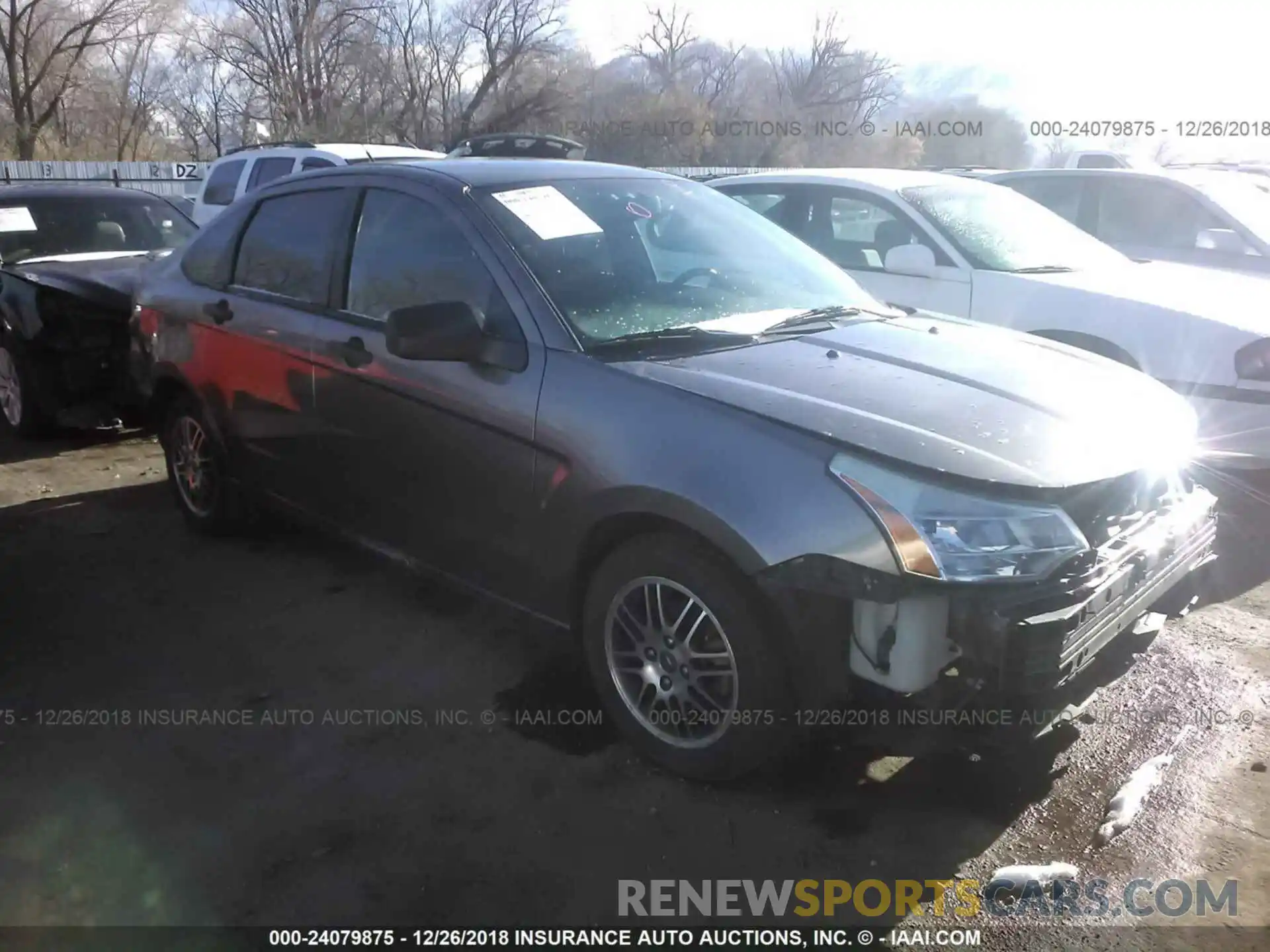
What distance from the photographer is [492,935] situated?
2471 millimetres

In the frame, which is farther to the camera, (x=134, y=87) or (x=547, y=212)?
(x=134, y=87)

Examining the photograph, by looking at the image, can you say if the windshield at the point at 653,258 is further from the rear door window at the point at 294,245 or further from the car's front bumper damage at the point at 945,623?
the car's front bumper damage at the point at 945,623

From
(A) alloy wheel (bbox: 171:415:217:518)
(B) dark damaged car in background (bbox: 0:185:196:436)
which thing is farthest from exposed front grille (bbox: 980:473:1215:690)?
(B) dark damaged car in background (bbox: 0:185:196:436)

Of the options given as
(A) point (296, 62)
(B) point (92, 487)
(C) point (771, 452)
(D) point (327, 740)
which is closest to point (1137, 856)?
(C) point (771, 452)

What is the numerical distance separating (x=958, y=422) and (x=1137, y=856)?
121cm

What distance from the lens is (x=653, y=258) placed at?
364 centimetres

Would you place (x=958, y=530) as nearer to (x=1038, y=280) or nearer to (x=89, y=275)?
(x=1038, y=280)

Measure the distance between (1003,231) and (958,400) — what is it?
358 centimetres

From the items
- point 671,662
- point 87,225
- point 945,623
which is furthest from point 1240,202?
point 87,225

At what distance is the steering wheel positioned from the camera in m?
3.61

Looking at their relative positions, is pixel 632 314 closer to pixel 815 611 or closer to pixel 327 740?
pixel 815 611

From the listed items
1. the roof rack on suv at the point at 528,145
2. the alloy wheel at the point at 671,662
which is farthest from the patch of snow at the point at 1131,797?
the roof rack on suv at the point at 528,145

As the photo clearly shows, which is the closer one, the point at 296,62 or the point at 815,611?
the point at 815,611

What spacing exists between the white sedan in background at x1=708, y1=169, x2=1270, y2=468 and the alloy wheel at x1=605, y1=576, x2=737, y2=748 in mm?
2803
